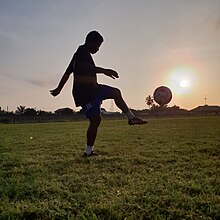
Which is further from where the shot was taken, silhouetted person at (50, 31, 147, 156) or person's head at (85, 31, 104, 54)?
person's head at (85, 31, 104, 54)

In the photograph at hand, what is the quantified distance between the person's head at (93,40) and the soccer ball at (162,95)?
6789 millimetres

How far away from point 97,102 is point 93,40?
1.00 metres

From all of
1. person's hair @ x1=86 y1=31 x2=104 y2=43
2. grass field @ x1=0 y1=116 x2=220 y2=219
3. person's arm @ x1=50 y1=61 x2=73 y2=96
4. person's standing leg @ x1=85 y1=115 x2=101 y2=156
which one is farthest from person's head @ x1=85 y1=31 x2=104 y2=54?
grass field @ x1=0 y1=116 x2=220 y2=219

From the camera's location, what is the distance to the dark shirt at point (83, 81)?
5.19 meters

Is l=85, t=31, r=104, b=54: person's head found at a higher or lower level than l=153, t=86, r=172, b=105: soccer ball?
higher

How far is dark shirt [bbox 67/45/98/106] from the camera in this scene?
5188 millimetres

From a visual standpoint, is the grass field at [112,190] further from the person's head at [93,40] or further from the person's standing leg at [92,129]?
the person's head at [93,40]

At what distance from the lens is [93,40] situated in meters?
5.33

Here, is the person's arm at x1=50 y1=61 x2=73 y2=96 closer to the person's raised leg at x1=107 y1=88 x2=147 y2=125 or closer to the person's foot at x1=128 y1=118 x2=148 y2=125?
the person's raised leg at x1=107 y1=88 x2=147 y2=125

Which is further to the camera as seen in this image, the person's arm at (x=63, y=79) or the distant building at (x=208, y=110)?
the distant building at (x=208, y=110)

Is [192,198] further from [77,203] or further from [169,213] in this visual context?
[77,203]

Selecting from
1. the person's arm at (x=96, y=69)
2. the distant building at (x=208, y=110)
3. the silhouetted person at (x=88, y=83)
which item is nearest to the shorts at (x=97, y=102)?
the silhouetted person at (x=88, y=83)

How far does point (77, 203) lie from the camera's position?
2.75 m

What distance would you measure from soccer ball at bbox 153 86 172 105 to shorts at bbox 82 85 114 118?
6655mm
